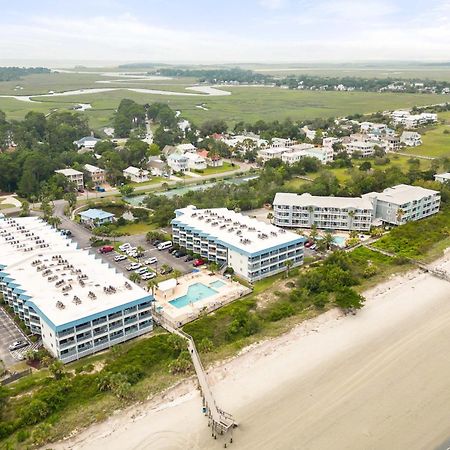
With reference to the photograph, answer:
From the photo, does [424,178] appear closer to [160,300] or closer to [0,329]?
[160,300]

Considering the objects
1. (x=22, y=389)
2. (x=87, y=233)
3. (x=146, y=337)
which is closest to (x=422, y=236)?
(x=146, y=337)

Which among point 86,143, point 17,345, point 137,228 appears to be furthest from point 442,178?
point 86,143

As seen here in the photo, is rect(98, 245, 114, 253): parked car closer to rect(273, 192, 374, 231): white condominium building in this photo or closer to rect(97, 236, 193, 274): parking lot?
rect(97, 236, 193, 274): parking lot

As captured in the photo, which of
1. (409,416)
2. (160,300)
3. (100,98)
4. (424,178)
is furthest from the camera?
(100,98)

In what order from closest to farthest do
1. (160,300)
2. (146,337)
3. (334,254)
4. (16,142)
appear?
(146,337) < (160,300) < (334,254) < (16,142)

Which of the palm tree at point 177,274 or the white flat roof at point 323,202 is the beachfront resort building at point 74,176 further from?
the palm tree at point 177,274

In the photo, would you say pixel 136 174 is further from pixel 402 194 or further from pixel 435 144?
pixel 435 144

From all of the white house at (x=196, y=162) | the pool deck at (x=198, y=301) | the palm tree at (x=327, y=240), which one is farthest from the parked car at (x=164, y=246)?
the white house at (x=196, y=162)
